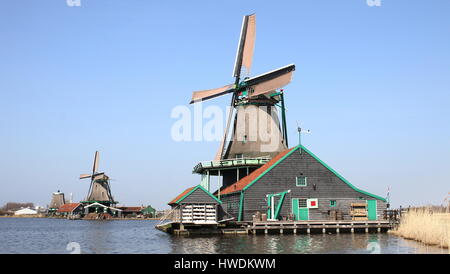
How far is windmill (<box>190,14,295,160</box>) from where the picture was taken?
1638 inches

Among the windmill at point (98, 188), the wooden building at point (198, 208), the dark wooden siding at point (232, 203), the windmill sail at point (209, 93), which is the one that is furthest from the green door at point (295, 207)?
the windmill at point (98, 188)

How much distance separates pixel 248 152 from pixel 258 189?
291 inches

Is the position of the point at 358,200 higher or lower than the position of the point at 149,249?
higher

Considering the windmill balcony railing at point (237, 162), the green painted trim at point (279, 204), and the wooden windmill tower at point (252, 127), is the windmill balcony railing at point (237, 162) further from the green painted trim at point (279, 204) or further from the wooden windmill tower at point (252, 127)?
the green painted trim at point (279, 204)

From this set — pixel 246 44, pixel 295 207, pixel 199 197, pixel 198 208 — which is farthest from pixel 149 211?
pixel 295 207

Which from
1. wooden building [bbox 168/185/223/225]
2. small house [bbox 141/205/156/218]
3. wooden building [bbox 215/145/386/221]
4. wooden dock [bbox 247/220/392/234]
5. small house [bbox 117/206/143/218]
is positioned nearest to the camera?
wooden dock [bbox 247/220/392/234]

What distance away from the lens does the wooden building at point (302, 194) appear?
1359 inches

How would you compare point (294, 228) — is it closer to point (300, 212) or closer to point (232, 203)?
point (300, 212)

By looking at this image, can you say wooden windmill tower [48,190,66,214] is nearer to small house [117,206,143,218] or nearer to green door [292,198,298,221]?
small house [117,206,143,218]

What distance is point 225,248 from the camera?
23.2 meters

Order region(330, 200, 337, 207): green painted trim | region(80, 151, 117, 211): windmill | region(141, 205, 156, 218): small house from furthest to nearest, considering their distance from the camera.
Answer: region(141, 205, 156, 218): small house
region(80, 151, 117, 211): windmill
region(330, 200, 337, 207): green painted trim

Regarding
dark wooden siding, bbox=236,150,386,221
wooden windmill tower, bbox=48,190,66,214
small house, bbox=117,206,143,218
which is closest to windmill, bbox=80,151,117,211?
small house, bbox=117,206,143,218
